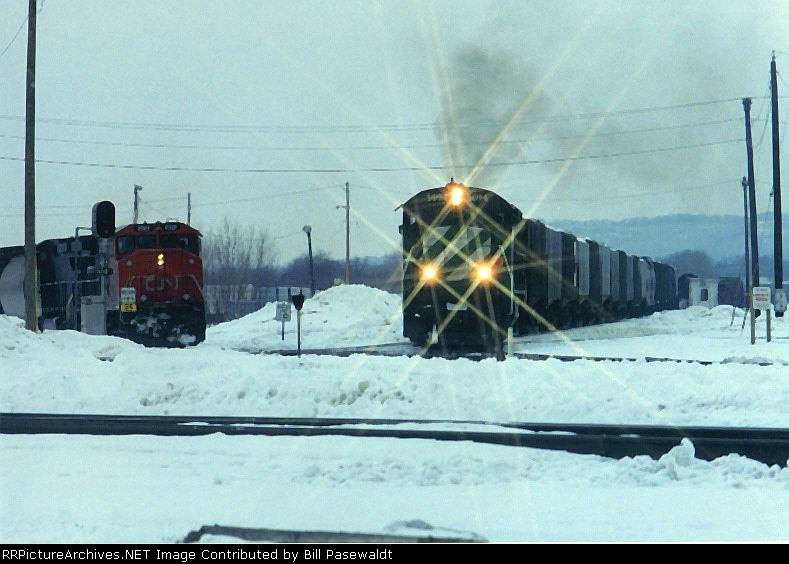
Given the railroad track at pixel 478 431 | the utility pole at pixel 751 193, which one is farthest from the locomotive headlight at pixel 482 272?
the utility pole at pixel 751 193

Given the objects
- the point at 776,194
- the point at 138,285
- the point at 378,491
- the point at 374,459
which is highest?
the point at 776,194

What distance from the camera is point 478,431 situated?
10680 mm

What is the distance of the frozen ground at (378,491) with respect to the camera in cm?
642

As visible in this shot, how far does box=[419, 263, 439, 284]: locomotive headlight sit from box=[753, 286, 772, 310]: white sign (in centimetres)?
1010

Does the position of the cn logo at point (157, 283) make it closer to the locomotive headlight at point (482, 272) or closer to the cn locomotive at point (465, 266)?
the cn locomotive at point (465, 266)

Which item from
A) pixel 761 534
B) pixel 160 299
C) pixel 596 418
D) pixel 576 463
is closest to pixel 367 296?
pixel 160 299

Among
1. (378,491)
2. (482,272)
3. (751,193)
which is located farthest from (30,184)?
(751,193)

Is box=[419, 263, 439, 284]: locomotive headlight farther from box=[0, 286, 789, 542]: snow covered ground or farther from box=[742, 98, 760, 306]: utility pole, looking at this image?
box=[742, 98, 760, 306]: utility pole

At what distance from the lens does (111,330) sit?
26.0m

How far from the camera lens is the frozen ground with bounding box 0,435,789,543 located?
6418 millimetres

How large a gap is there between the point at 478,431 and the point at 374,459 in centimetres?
209

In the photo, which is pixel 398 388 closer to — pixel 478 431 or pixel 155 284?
pixel 478 431

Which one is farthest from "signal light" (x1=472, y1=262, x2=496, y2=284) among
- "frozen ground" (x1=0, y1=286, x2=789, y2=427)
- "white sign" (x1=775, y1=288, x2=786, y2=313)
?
"white sign" (x1=775, y1=288, x2=786, y2=313)

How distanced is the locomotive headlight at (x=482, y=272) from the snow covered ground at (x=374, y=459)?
19.8 feet
